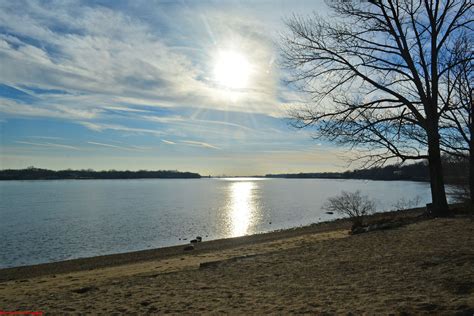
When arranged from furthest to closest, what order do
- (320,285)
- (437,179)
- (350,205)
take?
1. (350,205)
2. (437,179)
3. (320,285)

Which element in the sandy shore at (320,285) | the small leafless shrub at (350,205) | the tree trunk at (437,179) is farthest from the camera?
the small leafless shrub at (350,205)

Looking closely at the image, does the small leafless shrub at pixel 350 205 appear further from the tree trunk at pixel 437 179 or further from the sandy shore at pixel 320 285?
the sandy shore at pixel 320 285

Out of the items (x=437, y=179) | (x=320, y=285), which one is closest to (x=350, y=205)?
(x=437, y=179)

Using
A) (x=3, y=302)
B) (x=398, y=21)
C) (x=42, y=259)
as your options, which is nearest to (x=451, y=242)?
(x=398, y=21)

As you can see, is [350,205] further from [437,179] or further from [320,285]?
[320,285]

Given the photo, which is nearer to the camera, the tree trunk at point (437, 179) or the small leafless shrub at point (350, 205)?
the tree trunk at point (437, 179)

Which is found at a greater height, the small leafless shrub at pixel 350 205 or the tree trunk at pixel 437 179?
the tree trunk at pixel 437 179

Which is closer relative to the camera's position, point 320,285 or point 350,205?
point 320,285

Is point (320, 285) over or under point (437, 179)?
under

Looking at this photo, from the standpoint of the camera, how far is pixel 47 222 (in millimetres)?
37688

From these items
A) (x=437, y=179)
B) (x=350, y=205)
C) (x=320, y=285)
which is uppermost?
(x=437, y=179)

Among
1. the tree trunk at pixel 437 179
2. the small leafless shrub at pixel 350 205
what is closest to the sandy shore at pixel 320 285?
the tree trunk at pixel 437 179

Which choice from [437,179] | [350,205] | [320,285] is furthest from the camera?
[350,205]

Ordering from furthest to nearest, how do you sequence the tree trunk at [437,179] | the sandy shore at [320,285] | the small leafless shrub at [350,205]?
1. the small leafless shrub at [350,205]
2. the tree trunk at [437,179]
3. the sandy shore at [320,285]
